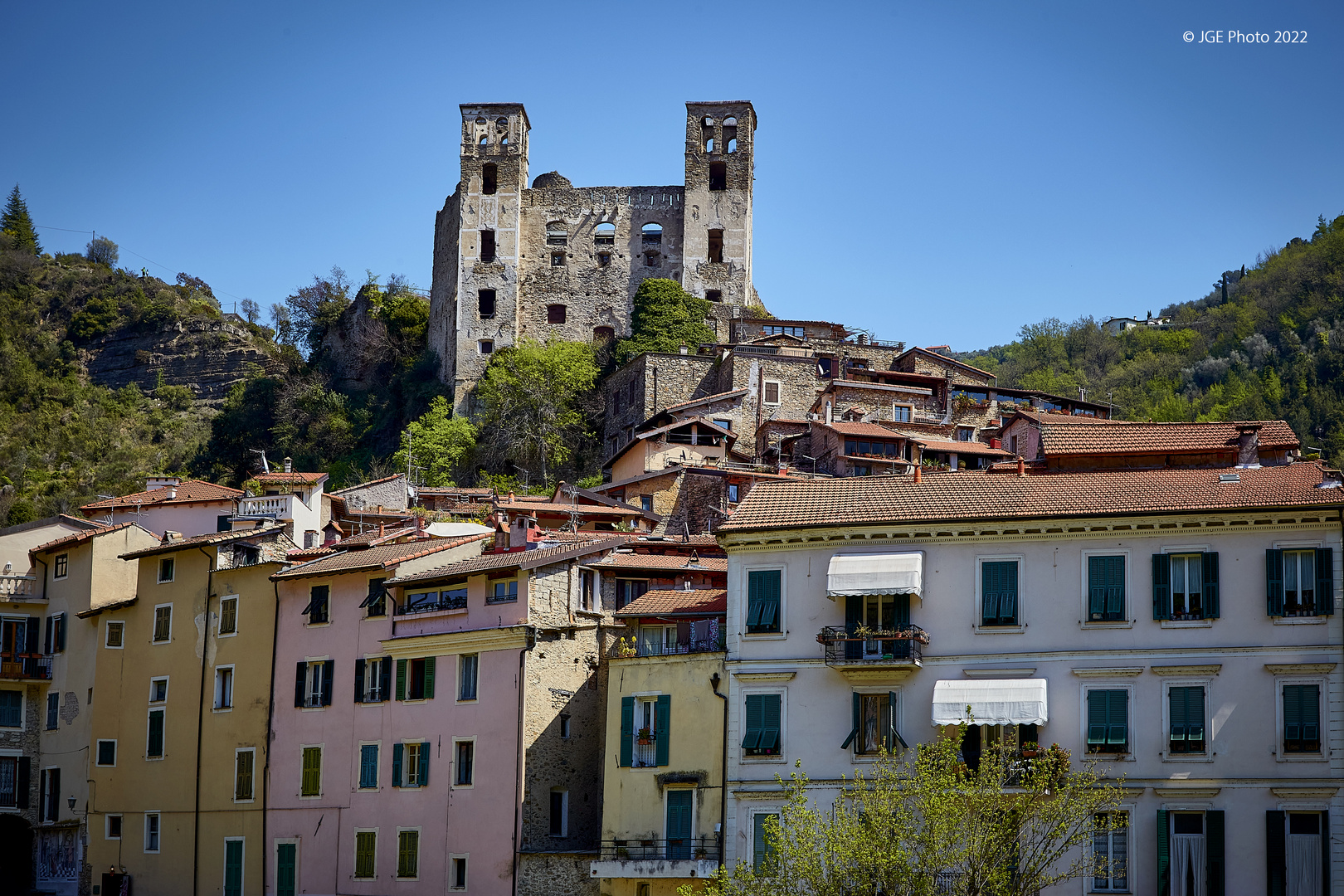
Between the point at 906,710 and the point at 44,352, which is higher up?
the point at 44,352

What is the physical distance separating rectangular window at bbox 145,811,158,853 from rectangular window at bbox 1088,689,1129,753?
27.0 meters

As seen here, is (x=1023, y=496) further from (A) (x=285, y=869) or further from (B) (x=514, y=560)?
(A) (x=285, y=869)

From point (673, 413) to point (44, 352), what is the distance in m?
56.4

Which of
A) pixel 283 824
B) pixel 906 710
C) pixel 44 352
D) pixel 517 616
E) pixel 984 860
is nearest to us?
pixel 984 860

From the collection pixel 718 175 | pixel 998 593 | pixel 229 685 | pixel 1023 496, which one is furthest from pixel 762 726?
pixel 718 175

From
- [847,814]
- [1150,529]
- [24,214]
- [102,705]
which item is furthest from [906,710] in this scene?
[24,214]

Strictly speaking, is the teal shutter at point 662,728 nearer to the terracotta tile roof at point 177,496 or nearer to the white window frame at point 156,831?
the white window frame at point 156,831

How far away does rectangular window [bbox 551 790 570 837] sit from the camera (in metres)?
41.4

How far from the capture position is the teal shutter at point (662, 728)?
3934cm

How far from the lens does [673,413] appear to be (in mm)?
73812

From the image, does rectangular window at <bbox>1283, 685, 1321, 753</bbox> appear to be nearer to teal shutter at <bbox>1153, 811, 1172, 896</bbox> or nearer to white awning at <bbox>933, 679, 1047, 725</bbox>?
teal shutter at <bbox>1153, 811, 1172, 896</bbox>

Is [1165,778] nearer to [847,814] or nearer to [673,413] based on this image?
[847,814]

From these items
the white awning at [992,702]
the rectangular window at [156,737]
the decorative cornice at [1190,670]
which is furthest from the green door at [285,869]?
the decorative cornice at [1190,670]

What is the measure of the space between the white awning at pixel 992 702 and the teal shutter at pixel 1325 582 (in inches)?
227
